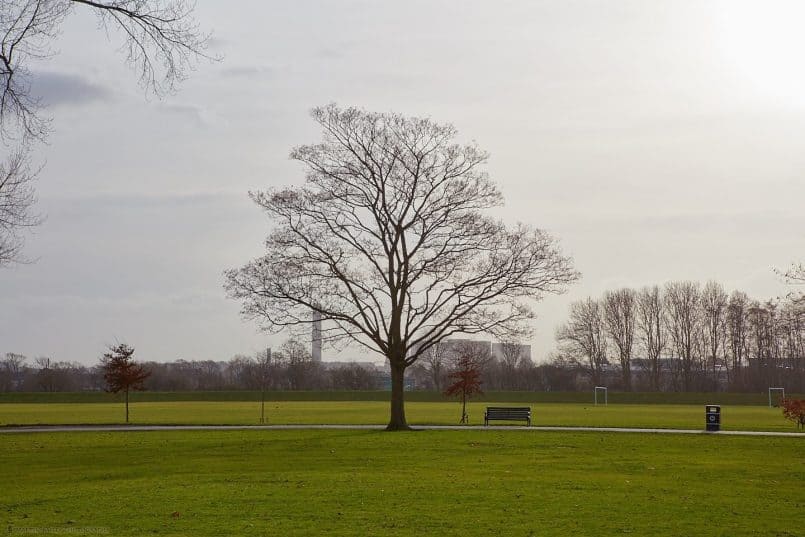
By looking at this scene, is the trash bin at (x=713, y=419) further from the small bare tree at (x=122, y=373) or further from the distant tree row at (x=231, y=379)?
the distant tree row at (x=231, y=379)

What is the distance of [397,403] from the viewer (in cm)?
3488

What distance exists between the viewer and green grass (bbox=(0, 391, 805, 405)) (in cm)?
8688

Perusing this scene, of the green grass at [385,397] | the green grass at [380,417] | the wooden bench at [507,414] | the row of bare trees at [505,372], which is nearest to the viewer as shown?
the wooden bench at [507,414]

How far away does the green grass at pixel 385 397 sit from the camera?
285 feet

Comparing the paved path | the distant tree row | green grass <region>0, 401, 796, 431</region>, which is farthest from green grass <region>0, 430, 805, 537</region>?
the distant tree row

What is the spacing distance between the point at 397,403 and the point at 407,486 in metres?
18.7

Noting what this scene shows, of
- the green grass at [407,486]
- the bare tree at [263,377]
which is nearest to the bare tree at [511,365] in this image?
the bare tree at [263,377]

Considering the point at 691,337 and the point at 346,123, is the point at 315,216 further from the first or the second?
the point at 691,337

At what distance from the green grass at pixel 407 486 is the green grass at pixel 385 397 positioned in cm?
6121

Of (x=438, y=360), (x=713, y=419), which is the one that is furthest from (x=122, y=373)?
(x=438, y=360)

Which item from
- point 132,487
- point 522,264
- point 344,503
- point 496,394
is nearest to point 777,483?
point 344,503

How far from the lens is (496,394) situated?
97.4 metres

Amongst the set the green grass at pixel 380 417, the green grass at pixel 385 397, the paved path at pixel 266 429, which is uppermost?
the paved path at pixel 266 429

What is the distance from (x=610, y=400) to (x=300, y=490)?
77.3 metres
